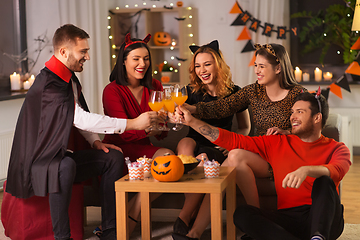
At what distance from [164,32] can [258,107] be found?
3.22m

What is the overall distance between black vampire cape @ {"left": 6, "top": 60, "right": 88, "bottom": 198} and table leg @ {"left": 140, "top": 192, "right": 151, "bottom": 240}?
1.57 ft

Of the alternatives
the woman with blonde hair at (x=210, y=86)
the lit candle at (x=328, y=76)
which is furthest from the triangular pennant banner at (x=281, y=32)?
the woman with blonde hair at (x=210, y=86)

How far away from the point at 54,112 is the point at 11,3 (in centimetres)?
275

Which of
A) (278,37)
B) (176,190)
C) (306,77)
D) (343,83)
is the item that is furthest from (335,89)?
(176,190)

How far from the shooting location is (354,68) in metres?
4.68

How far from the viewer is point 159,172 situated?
1857 mm

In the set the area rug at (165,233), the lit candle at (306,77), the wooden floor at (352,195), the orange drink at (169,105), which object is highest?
the orange drink at (169,105)

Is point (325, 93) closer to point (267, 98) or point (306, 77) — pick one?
point (306, 77)

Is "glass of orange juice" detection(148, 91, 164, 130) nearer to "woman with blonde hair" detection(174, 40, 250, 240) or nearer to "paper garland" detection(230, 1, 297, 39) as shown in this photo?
"woman with blonde hair" detection(174, 40, 250, 240)

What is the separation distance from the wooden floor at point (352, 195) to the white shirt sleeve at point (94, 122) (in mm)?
1559

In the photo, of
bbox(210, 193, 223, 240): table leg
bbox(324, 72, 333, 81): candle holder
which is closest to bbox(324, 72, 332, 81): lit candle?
bbox(324, 72, 333, 81): candle holder

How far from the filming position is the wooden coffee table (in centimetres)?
183

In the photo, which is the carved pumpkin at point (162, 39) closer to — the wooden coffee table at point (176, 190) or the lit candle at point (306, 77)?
the lit candle at point (306, 77)

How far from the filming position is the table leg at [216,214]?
6.01 feet
